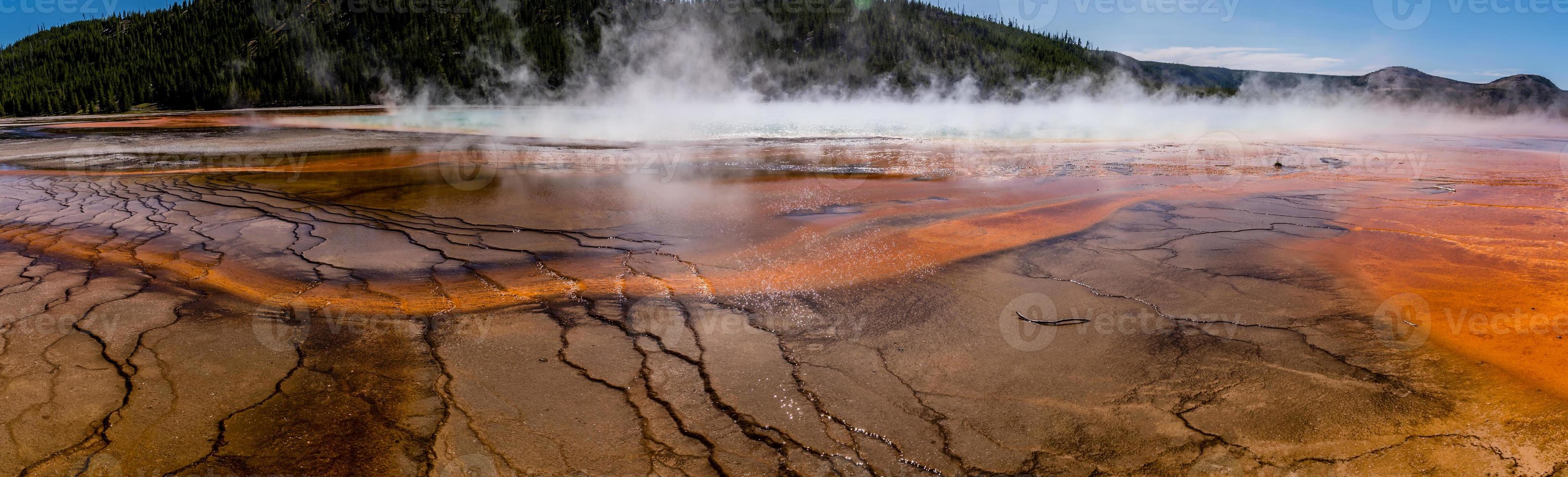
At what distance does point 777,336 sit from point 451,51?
70458 mm

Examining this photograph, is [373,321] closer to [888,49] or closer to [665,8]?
[888,49]

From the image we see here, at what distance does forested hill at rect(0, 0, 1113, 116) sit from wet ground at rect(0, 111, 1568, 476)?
56.8 metres

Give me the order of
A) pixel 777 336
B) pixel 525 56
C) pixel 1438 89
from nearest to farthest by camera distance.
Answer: pixel 777 336 → pixel 1438 89 → pixel 525 56

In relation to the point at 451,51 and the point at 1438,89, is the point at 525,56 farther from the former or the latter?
the point at 1438,89

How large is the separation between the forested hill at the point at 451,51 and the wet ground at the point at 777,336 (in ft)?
186

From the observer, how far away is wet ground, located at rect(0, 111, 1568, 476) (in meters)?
2.52

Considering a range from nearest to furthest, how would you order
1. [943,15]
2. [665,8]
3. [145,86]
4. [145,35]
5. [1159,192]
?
[1159,192]
[145,86]
[145,35]
[665,8]
[943,15]

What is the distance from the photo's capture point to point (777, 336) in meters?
3.62

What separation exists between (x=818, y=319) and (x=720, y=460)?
1492 millimetres

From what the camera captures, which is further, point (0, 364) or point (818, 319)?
point (818, 319)

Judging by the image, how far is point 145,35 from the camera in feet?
225

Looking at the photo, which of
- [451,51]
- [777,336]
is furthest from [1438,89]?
[451,51]

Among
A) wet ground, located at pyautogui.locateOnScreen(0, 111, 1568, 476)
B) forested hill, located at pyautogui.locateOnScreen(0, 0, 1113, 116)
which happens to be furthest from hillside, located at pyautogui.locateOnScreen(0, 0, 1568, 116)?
wet ground, located at pyautogui.locateOnScreen(0, 111, 1568, 476)

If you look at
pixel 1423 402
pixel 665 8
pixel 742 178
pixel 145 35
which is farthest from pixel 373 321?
pixel 145 35
